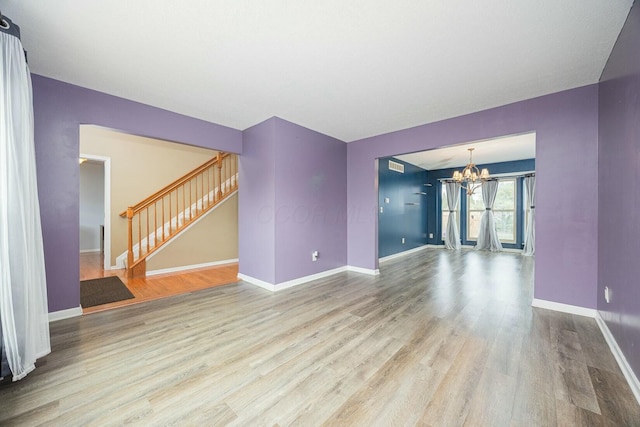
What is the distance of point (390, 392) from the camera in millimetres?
1504

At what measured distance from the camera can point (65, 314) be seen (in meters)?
2.54

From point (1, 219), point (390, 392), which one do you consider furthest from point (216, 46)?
point (390, 392)

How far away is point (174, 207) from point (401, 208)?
5.40 m

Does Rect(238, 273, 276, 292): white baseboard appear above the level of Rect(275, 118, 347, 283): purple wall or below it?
below

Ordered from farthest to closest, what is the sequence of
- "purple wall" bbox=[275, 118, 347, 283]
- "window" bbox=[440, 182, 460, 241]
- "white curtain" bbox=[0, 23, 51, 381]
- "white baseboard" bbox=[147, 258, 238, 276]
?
"window" bbox=[440, 182, 460, 241] < "white baseboard" bbox=[147, 258, 238, 276] < "purple wall" bbox=[275, 118, 347, 283] < "white curtain" bbox=[0, 23, 51, 381]

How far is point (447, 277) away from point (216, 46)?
177 inches

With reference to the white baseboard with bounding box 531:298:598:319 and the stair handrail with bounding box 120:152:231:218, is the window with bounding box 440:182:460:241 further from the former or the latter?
the stair handrail with bounding box 120:152:231:218

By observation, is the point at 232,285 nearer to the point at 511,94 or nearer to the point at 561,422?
the point at 561,422

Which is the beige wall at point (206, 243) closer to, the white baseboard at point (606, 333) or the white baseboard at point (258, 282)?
the white baseboard at point (258, 282)

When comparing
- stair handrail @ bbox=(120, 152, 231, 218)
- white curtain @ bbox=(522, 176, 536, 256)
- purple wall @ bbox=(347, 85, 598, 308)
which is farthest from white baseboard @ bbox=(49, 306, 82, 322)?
white curtain @ bbox=(522, 176, 536, 256)

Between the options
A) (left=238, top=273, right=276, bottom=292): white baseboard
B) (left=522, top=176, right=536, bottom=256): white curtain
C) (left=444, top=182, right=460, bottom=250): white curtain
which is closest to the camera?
(left=238, top=273, right=276, bottom=292): white baseboard

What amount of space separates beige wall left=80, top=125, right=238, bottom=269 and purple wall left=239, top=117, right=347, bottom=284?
1.78 meters

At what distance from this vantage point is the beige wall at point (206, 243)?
4480 mm

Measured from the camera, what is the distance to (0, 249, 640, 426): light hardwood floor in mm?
1344
